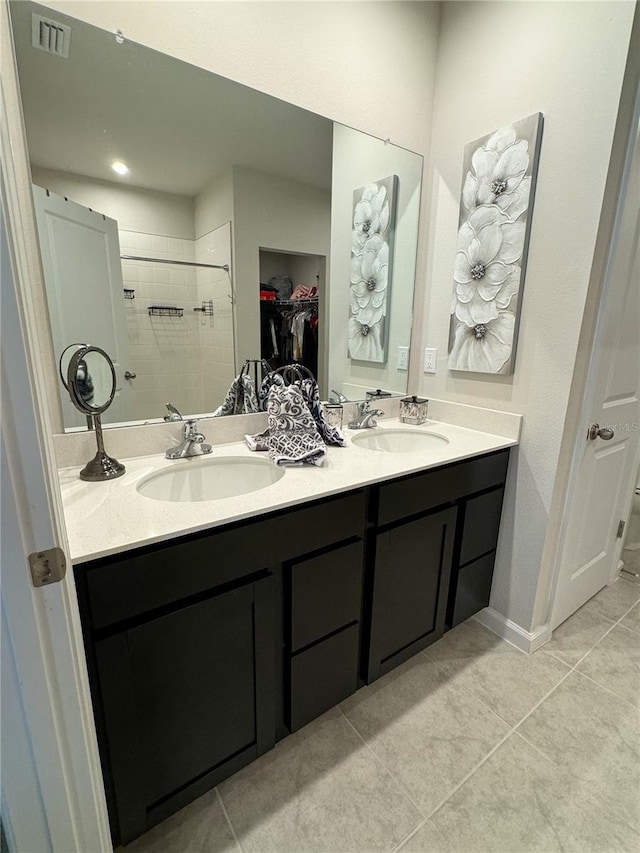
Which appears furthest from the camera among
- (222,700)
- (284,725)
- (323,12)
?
(323,12)

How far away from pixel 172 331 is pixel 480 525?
1.41 metres

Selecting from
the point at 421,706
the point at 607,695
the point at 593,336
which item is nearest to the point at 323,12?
the point at 593,336

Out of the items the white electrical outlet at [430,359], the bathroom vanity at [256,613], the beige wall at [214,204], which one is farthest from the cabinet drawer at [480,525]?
the beige wall at [214,204]

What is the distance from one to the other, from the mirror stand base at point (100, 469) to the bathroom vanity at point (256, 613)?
0.18ft

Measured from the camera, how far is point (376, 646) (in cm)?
137

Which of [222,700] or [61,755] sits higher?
[61,755]

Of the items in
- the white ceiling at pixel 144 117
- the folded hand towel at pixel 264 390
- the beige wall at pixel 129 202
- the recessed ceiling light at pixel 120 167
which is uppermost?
the white ceiling at pixel 144 117

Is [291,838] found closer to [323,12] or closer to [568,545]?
[568,545]

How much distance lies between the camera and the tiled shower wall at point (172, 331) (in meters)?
1.27

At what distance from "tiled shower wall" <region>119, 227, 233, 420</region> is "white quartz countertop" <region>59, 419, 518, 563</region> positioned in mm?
210

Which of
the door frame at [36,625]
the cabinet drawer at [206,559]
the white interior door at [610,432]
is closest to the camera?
the door frame at [36,625]

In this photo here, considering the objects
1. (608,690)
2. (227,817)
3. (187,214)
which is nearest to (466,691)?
(608,690)

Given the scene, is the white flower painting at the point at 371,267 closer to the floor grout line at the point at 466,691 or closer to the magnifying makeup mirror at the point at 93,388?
the magnifying makeup mirror at the point at 93,388

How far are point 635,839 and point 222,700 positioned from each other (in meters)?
1.17
